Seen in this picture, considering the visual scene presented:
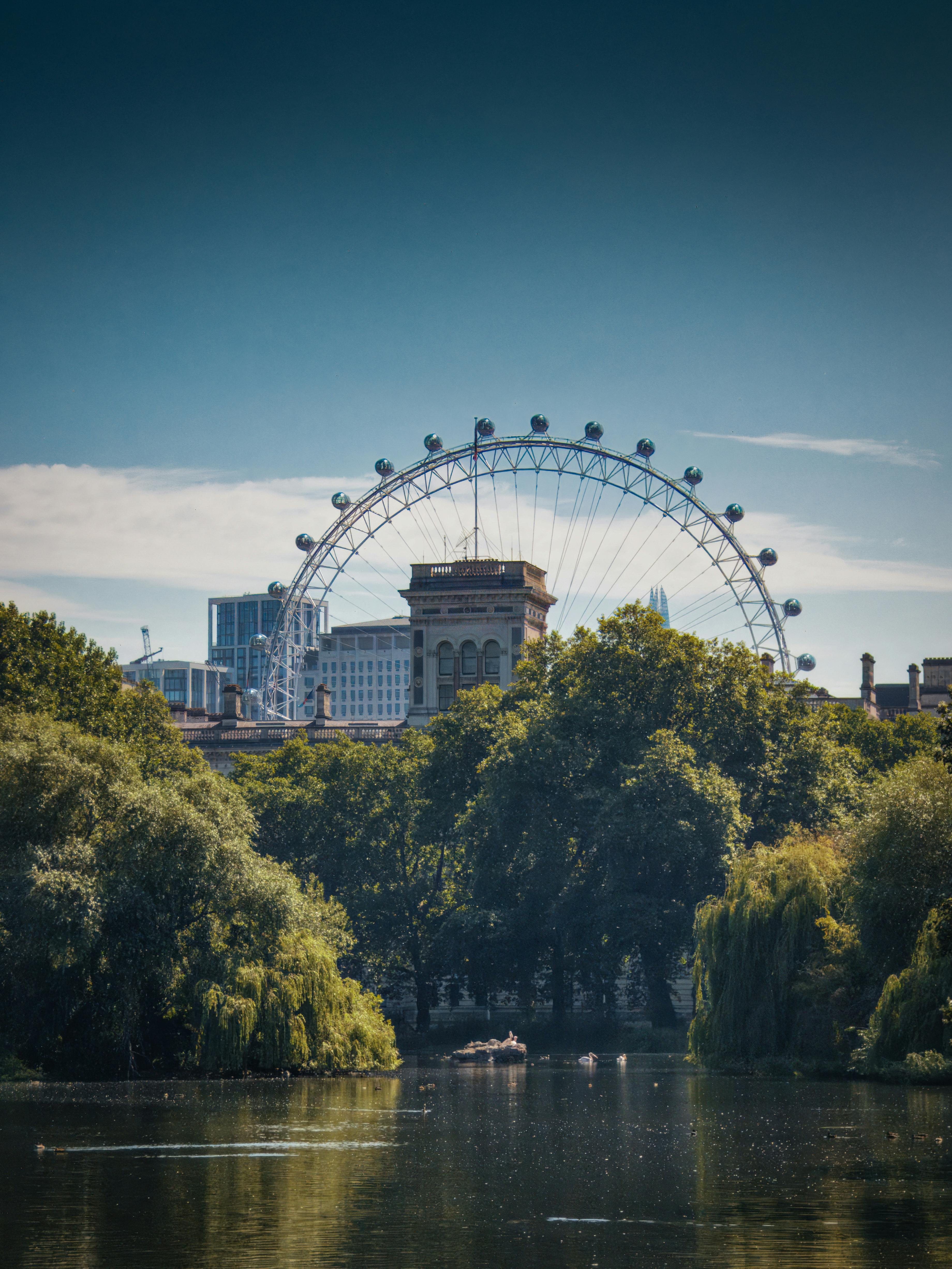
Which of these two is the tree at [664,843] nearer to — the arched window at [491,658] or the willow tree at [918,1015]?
the willow tree at [918,1015]

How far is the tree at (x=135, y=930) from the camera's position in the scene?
51469 mm

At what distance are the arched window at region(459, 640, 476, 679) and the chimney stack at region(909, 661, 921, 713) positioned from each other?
3441 cm

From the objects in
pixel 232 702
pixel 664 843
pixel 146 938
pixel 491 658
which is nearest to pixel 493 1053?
pixel 664 843

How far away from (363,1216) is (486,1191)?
320cm

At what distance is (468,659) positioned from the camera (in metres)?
128

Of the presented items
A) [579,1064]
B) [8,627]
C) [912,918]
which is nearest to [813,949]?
[912,918]

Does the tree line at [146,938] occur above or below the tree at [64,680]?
below

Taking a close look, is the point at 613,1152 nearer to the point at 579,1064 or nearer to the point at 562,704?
the point at 579,1064

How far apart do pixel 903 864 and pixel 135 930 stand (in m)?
23.8

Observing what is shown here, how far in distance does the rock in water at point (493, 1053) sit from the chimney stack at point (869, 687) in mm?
65981

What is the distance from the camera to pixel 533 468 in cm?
12231

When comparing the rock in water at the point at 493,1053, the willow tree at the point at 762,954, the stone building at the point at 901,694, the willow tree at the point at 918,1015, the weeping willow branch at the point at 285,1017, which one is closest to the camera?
the willow tree at the point at 918,1015

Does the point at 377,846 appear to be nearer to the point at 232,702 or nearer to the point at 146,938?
the point at 146,938

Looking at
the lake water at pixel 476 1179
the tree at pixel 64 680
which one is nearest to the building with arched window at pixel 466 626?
the tree at pixel 64 680
